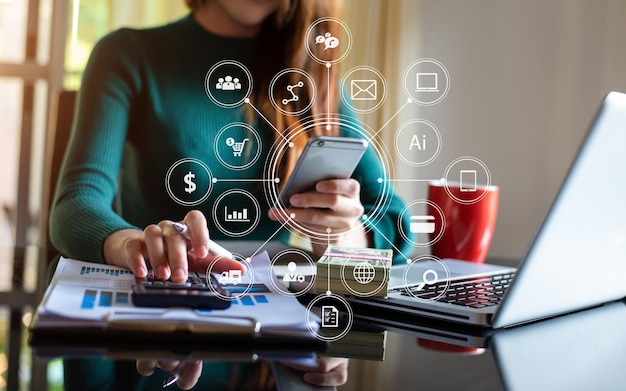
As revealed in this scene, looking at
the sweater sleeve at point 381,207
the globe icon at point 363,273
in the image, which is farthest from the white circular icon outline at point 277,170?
the globe icon at point 363,273

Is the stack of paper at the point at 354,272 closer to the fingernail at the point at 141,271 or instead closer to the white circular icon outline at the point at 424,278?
Answer: the white circular icon outline at the point at 424,278

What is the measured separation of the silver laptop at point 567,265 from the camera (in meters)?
0.40

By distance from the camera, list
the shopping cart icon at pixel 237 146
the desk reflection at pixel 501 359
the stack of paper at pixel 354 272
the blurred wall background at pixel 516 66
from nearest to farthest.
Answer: the desk reflection at pixel 501 359
the stack of paper at pixel 354 272
the shopping cart icon at pixel 237 146
the blurred wall background at pixel 516 66

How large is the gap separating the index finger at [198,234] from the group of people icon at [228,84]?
107 millimetres

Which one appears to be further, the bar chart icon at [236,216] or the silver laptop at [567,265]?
the bar chart icon at [236,216]

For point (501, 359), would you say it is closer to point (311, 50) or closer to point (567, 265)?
point (567, 265)

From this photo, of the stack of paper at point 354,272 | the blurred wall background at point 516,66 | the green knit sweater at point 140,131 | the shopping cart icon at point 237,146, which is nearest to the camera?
the stack of paper at point 354,272

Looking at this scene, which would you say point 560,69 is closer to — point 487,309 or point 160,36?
point 160,36

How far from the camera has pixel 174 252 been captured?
513 mm

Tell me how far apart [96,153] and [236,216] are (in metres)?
0.37

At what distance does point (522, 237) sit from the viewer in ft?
3.60

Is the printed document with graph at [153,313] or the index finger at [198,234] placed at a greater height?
the index finger at [198,234]

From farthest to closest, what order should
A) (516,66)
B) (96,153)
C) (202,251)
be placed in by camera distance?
(516,66) < (96,153) < (202,251)
